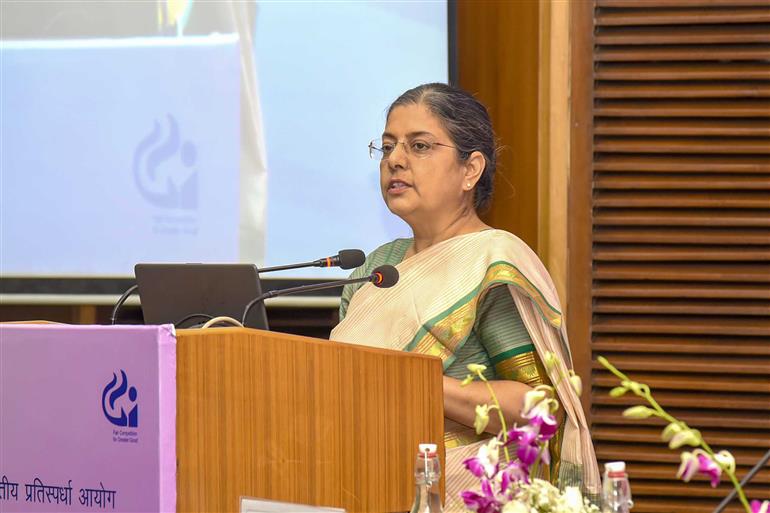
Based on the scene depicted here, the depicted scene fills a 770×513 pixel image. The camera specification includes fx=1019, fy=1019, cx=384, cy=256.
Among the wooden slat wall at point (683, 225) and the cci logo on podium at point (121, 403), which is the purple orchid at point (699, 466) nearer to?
the cci logo on podium at point (121, 403)

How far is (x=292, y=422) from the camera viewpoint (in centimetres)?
126

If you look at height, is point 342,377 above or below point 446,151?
below

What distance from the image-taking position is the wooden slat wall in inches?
107

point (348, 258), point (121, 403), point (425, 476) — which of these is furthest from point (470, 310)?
point (425, 476)

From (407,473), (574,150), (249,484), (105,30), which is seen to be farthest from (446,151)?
(105,30)

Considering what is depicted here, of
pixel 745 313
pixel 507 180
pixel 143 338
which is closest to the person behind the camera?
pixel 143 338

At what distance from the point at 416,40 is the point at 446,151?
1.06 m

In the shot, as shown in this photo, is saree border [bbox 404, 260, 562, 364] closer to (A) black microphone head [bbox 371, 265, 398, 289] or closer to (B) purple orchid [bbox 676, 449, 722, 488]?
(A) black microphone head [bbox 371, 265, 398, 289]

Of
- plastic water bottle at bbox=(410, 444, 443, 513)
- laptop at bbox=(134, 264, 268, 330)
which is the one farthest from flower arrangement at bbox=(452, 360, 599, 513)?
laptop at bbox=(134, 264, 268, 330)

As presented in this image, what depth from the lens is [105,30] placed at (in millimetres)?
3225

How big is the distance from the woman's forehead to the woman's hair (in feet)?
0.04

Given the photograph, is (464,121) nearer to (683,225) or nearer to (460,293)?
(460,293)

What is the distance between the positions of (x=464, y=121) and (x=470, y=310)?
0.46 meters

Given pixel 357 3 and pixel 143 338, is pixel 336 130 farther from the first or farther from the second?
pixel 143 338
